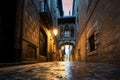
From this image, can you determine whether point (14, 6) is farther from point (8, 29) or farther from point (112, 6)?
point (112, 6)

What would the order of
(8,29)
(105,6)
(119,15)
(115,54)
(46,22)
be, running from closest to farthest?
(119,15) < (115,54) < (105,6) < (8,29) < (46,22)

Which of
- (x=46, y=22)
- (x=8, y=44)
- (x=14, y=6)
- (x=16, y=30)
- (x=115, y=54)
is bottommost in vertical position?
(x=115, y=54)

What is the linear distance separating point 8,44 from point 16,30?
Answer: 0.51 m

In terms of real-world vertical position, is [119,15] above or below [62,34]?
below

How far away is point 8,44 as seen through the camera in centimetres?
484

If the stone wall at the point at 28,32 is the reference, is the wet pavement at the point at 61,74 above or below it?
below

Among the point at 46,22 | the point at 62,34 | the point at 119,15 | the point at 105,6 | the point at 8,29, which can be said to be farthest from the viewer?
the point at 62,34

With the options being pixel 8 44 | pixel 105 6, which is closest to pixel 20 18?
pixel 8 44

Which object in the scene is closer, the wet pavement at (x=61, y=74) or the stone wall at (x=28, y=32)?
the wet pavement at (x=61, y=74)

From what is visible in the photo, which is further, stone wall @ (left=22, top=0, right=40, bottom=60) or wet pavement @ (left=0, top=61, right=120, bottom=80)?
stone wall @ (left=22, top=0, right=40, bottom=60)

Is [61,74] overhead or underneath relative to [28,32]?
underneath

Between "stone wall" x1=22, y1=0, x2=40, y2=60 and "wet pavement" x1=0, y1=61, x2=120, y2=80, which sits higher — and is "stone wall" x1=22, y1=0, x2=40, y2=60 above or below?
above

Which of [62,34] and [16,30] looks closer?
[16,30]

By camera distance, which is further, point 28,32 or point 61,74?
point 28,32
